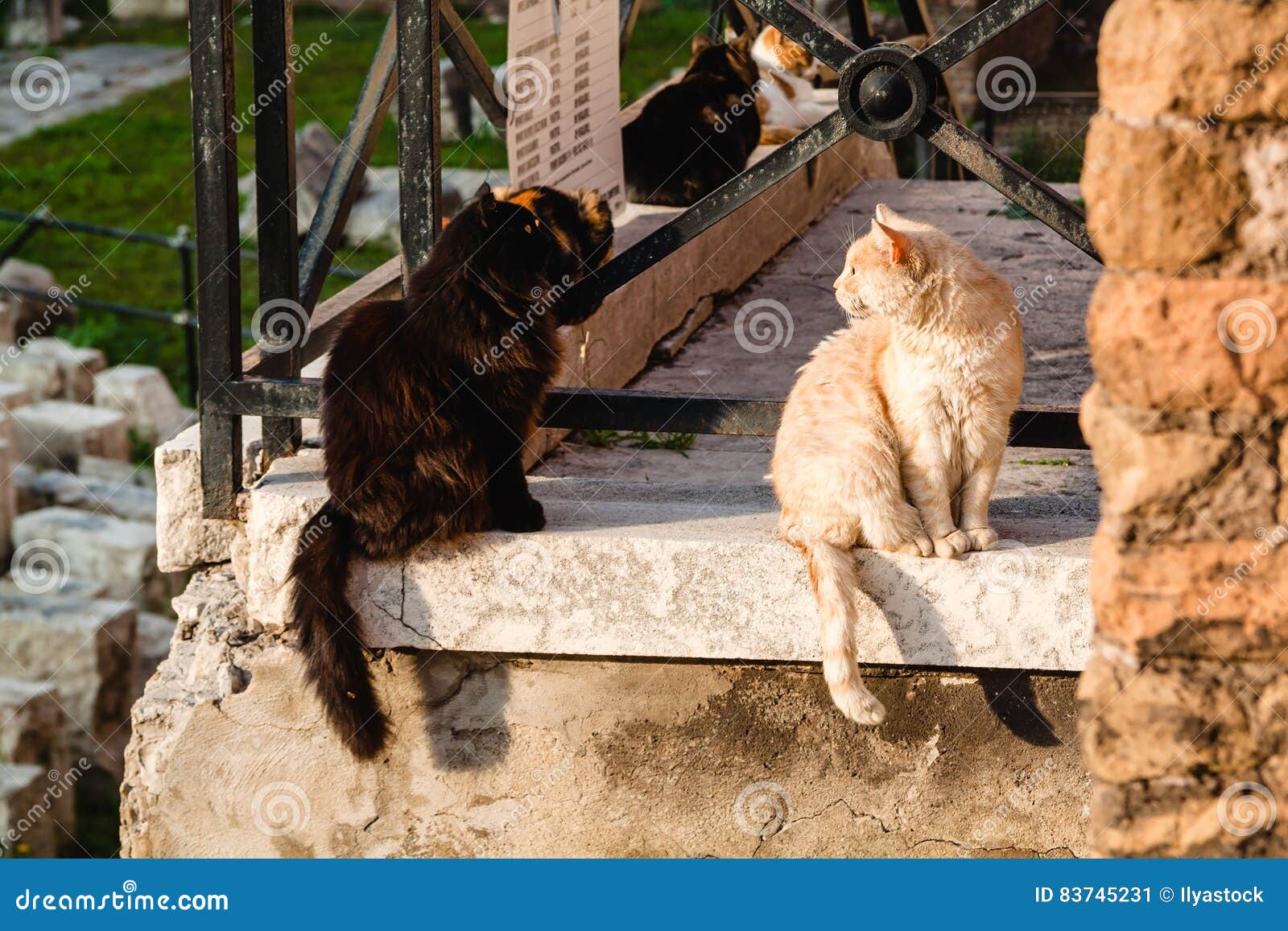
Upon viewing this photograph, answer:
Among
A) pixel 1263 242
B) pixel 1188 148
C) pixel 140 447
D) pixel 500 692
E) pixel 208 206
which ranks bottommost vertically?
pixel 140 447

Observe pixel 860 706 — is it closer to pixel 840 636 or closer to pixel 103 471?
pixel 840 636

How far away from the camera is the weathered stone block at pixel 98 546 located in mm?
7621

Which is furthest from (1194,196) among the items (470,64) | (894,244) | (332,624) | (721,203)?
(470,64)

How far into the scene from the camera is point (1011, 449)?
4.23 metres

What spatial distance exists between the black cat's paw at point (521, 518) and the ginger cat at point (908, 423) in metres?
0.52

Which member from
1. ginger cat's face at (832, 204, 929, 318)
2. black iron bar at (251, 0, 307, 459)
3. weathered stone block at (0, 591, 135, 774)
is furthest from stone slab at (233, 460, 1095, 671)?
weathered stone block at (0, 591, 135, 774)

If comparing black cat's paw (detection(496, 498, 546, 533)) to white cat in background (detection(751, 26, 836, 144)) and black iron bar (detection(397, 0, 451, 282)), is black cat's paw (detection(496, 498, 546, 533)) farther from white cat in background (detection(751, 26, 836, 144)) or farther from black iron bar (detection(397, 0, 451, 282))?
white cat in background (detection(751, 26, 836, 144))

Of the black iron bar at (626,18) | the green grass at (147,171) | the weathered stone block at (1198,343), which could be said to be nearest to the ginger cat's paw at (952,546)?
the weathered stone block at (1198,343)

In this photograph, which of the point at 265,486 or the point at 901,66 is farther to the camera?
the point at 265,486

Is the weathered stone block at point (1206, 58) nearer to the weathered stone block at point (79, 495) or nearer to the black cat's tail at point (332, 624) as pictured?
the black cat's tail at point (332, 624)

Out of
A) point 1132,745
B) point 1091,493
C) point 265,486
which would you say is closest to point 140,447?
point 265,486

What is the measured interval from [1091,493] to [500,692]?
1.58m

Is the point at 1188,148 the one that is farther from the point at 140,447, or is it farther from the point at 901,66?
the point at 140,447

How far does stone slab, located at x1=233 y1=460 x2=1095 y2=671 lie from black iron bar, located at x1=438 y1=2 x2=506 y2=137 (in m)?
1.23
